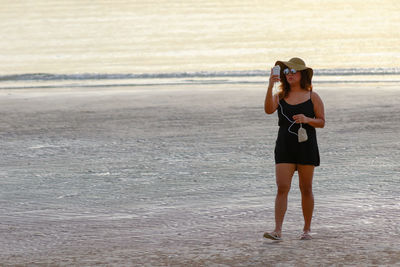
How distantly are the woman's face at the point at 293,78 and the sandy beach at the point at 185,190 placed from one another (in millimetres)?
1088

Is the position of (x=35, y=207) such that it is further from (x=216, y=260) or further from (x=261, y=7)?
(x=261, y=7)

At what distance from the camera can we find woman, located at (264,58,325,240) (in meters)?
5.55

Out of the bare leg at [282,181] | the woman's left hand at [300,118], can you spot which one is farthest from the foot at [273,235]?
the woman's left hand at [300,118]

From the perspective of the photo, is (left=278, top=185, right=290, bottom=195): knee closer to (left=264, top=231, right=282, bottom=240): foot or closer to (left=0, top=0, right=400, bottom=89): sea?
(left=264, top=231, right=282, bottom=240): foot

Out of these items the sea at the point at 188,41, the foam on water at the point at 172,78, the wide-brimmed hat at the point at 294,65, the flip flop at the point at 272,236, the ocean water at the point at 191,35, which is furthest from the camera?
the ocean water at the point at 191,35

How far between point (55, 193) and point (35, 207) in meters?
0.64

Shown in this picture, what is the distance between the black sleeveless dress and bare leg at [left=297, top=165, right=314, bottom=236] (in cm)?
6

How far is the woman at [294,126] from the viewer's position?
555 cm

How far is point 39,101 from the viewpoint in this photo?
698 inches

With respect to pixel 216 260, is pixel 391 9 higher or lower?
higher

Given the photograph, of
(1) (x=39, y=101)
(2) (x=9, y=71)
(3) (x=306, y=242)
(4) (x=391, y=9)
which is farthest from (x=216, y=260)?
(4) (x=391, y=9)

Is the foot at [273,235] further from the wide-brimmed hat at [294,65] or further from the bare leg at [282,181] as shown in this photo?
the wide-brimmed hat at [294,65]

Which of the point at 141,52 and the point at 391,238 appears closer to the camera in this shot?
the point at 391,238

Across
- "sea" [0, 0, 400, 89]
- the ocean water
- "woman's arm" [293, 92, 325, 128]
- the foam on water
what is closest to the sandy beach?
"woman's arm" [293, 92, 325, 128]
